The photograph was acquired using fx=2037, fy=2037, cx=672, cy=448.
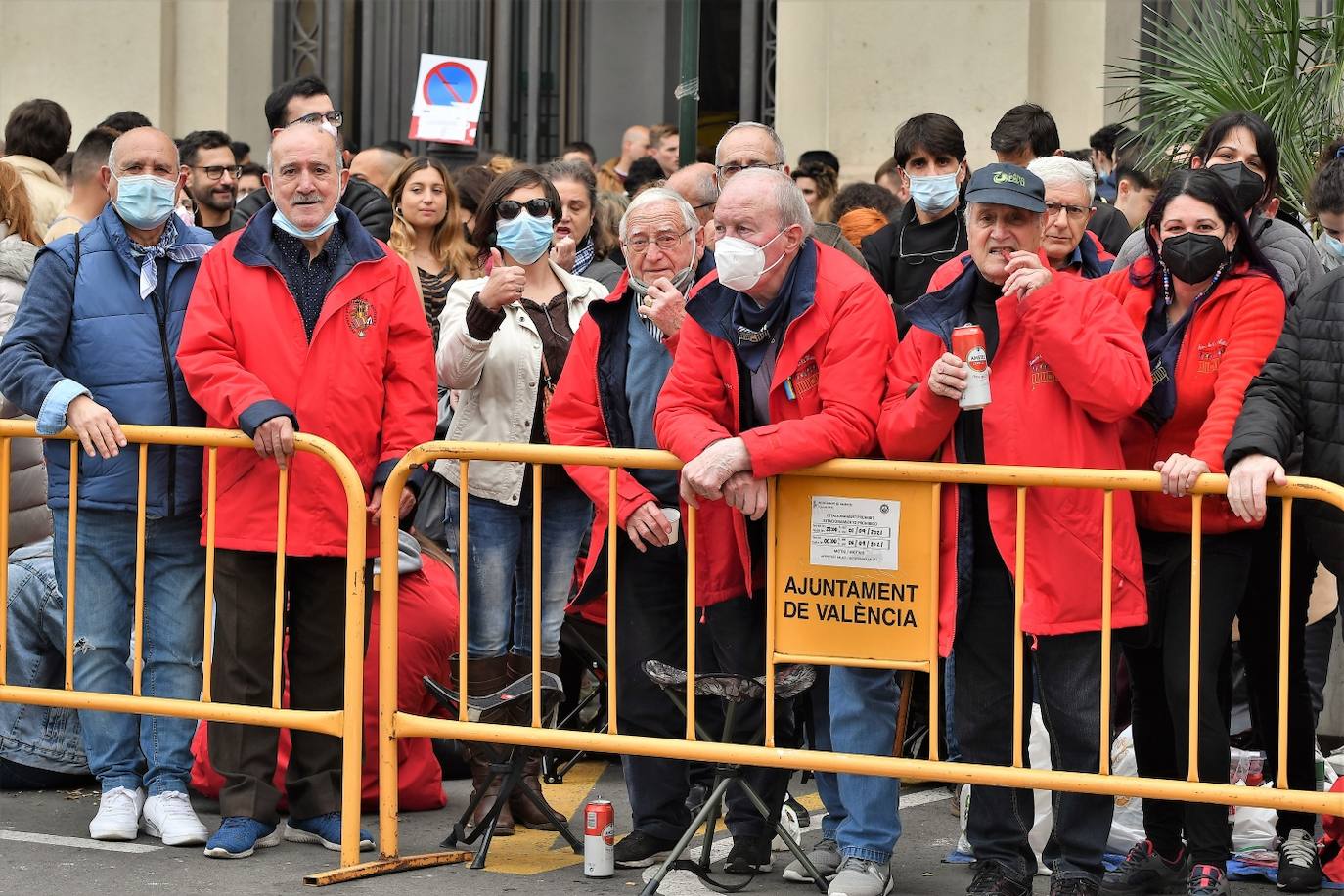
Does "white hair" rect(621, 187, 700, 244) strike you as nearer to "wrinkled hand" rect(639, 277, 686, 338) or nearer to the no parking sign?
"wrinkled hand" rect(639, 277, 686, 338)

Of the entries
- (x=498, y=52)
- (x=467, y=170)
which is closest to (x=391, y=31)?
(x=498, y=52)

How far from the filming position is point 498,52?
1538 centimetres

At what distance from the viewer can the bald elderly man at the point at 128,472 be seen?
6594 millimetres

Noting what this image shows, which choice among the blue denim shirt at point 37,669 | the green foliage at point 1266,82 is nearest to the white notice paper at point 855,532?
the blue denim shirt at point 37,669

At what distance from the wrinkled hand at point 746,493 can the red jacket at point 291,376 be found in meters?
1.25

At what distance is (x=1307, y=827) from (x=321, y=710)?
312cm

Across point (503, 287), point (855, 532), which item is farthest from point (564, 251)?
point (855, 532)

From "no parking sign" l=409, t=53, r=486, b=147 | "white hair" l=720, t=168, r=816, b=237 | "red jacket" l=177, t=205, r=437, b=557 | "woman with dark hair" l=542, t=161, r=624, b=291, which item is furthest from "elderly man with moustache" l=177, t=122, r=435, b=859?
"no parking sign" l=409, t=53, r=486, b=147

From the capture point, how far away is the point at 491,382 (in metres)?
6.98

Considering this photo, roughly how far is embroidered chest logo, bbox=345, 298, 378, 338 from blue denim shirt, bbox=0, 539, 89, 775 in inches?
67.0

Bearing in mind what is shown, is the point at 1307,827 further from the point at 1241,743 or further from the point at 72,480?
the point at 72,480

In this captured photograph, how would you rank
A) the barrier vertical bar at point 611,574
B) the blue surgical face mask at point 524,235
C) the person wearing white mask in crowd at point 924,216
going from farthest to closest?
the person wearing white mask in crowd at point 924,216, the blue surgical face mask at point 524,235, the barrier vertical bar at point 611,574

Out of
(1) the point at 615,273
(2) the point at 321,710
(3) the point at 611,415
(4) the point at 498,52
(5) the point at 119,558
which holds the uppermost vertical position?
(4) the point at 498,52

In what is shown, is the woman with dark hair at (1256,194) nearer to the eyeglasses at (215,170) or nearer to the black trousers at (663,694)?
the black trousers at (663,694)
